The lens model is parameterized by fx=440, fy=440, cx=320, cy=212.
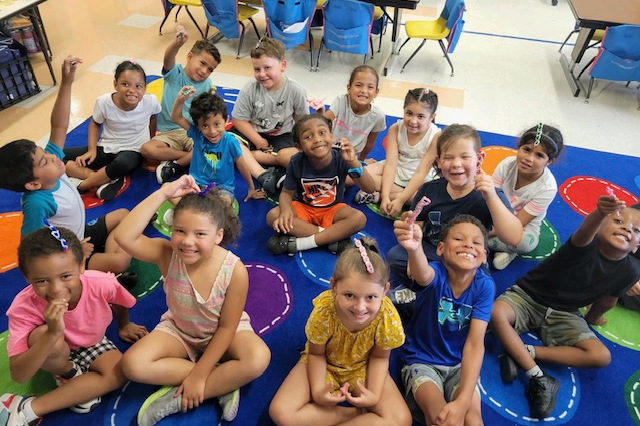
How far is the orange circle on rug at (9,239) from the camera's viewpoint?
210cm

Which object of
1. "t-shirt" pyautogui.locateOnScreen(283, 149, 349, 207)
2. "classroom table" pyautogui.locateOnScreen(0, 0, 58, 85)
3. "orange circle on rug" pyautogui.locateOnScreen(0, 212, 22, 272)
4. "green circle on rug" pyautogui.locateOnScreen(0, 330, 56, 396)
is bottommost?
"green circle on rug" pyautogui.locateOnScreen(0, 330, 56, 396)

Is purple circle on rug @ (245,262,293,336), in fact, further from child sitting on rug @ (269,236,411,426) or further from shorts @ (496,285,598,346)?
shorts @ (496,285,598,346)

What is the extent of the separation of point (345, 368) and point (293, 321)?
44 cm

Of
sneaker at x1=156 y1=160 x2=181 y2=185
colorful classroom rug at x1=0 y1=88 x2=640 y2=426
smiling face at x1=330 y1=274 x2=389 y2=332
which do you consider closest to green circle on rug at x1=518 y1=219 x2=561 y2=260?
colorful classroom rug at x1=0 y1=88 x2=640 y2=426

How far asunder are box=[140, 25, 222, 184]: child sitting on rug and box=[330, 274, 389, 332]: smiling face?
1697 mm

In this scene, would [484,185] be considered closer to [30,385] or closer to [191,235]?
[191,235]

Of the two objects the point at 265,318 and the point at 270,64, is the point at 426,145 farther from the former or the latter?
the point at 265,318

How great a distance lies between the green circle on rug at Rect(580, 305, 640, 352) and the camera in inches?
75.3

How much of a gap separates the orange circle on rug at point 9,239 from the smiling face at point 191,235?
1.18 metres

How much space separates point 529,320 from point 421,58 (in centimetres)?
337

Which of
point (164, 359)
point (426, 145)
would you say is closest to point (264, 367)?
point (164, 359)

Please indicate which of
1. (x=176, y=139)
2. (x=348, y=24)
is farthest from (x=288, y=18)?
(x=176, y=139)

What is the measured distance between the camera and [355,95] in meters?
2.46

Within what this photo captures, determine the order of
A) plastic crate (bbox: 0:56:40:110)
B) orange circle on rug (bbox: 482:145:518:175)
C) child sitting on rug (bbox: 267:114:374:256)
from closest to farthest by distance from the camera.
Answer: child sitting on rug (bbox: 267:114:374:256) → orange circle on rug (bbox: 482:145:518:175) → plastic crate (bbox: 0:56:40:110)
